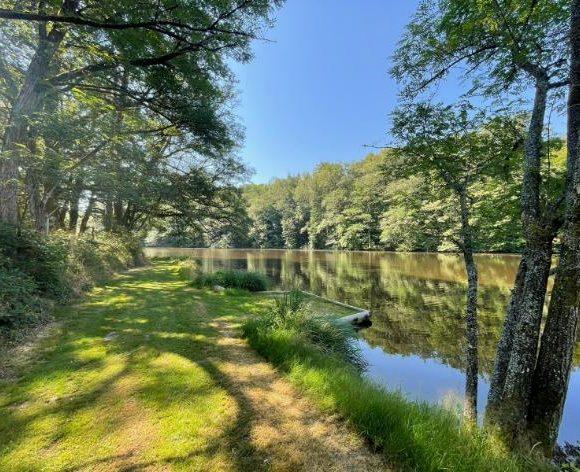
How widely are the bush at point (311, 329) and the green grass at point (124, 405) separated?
3.05ft

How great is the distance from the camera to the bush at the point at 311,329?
15.8ft

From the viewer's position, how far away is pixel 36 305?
520 centimetres

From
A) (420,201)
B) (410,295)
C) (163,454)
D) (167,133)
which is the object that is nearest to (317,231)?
(410,295)

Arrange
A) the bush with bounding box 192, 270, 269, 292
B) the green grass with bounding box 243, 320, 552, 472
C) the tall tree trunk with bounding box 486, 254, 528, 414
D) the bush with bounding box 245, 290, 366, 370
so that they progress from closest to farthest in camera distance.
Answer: the green grass with bounding box 243, 320, 552, 472 → the tall tree trunk with bounding box 486, 254, 528, 414 → the bush with bounding box 245, 290, 366, 370 → the bush with bounding box 192, 270, 269, 292

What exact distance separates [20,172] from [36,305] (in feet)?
12.9

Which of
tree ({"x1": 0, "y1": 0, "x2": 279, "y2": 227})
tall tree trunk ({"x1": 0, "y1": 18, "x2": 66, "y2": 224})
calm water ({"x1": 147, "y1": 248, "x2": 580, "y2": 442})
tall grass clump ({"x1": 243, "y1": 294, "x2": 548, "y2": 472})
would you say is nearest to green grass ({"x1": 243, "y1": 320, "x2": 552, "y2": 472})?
tall grass clump ({"x1": 243, "y1": 294, "x2": 548, "y2": 472})

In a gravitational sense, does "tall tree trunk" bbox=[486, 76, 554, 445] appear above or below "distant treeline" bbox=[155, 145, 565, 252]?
below

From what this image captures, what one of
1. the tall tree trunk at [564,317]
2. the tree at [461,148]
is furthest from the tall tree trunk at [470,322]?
the tall tree trunk at [564,317]

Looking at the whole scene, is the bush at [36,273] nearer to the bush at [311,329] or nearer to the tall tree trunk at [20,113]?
the tall tree trunk at [20,113]

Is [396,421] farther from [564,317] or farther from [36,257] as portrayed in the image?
[36,257]

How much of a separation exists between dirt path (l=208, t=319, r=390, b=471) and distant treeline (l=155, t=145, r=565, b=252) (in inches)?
131

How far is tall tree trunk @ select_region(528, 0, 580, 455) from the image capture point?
2.55 metres

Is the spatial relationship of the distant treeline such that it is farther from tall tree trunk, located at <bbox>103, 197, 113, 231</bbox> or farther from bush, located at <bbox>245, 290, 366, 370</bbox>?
tall tree trunk, located at <bbox>103, 197, 113, 231</bbox>

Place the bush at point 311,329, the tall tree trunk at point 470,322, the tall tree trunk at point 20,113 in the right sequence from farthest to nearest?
the tall tree trunk at point 20,113
the bush at point 311,329
the tall tree trunk at point 470,322
